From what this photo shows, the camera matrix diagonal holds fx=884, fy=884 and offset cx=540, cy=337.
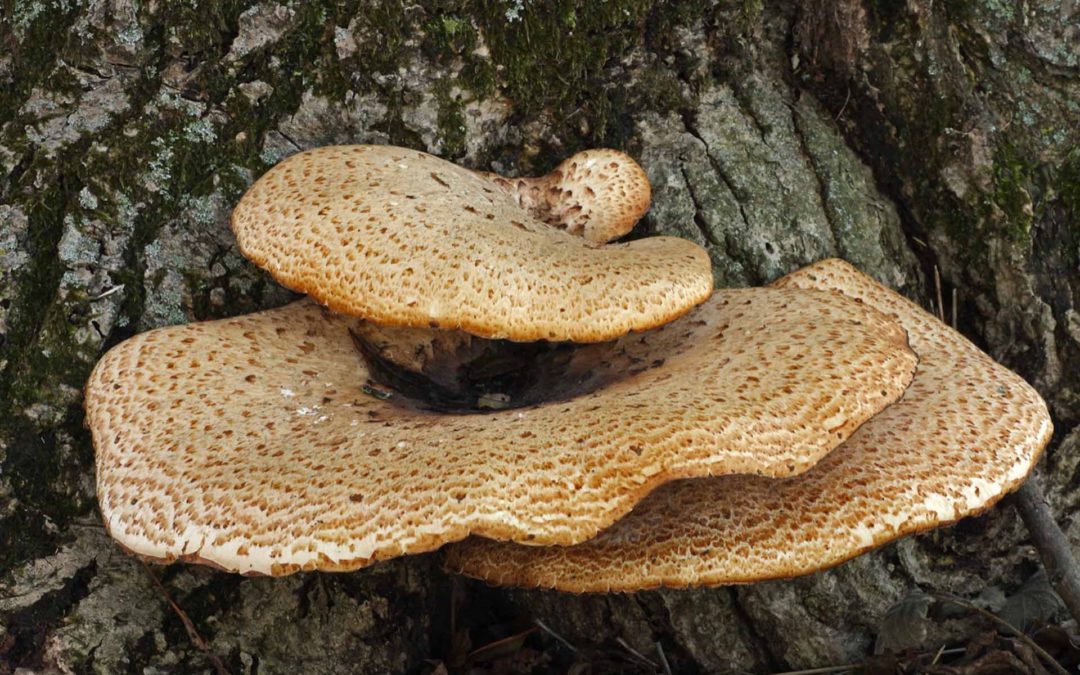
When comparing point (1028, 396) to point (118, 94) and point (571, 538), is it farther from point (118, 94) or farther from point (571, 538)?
point (118, 94)

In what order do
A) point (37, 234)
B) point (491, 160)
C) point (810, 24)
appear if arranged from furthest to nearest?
point (810, 24) < point (491, 160) < point (37, 234)

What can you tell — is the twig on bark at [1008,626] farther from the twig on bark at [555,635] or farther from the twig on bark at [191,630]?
the twig on bark at [191,630]

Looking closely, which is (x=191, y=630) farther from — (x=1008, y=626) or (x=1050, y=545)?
(x=1050, y=545)

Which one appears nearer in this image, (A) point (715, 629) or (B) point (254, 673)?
(B) point (254, 673)

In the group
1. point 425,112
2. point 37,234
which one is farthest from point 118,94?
point 425,112

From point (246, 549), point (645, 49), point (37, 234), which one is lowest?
point (246, 549)

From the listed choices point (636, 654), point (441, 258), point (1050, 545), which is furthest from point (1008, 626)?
point (441, 258)

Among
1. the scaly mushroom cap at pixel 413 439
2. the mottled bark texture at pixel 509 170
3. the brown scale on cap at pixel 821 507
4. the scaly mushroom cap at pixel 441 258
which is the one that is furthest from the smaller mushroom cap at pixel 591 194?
the brown scale on cap at pixel 821 507
